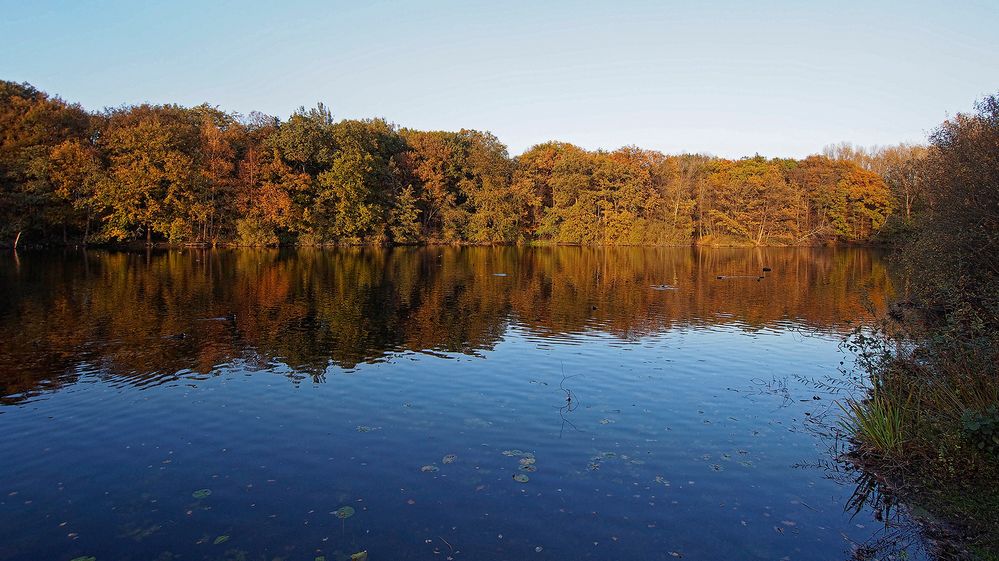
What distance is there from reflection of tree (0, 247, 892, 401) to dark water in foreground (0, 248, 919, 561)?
220 millimetres

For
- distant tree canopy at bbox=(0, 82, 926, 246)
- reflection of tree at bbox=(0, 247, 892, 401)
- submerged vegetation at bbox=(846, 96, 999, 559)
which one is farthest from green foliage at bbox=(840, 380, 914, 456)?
distant tree canopy at bbox=(0, 82, 926, 246)

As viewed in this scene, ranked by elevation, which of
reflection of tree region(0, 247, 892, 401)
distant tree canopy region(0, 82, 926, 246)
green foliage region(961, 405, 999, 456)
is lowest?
reflection of tree region(0, 247, 892, 401)

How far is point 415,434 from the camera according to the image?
11.3m

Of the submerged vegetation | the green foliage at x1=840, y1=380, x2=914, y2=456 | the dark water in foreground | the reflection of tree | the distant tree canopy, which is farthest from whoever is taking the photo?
the distant tree canopy

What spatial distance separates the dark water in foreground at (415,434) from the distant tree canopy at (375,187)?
4275cm

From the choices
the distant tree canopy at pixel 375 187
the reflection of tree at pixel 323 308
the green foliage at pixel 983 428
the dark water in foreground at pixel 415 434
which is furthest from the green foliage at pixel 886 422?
the distant tree canopy at pixel 375 187

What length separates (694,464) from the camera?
1006 centimetres

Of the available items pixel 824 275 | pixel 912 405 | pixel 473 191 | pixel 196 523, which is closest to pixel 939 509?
pixel 912 405

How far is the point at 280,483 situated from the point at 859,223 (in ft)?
338

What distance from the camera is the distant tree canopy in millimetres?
60812

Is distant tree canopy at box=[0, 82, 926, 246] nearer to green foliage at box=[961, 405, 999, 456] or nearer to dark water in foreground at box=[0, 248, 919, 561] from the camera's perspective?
dark water in foreground at box=[0, 248, 919, 561]

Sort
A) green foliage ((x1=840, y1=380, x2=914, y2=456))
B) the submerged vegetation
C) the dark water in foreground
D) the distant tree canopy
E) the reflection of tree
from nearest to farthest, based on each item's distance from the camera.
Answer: the dark water in foreground, the submerged vegetation, green foliage ((x1=840, y1=380, x2=914, y2=456)), the reflection of tree, the distant tree canopy

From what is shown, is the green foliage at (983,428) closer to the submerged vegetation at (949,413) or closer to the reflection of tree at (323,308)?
the submerged vegetation at (949,413)

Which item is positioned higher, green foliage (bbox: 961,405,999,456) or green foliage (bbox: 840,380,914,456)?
green foliage (bbox: 961,405,999,456)
